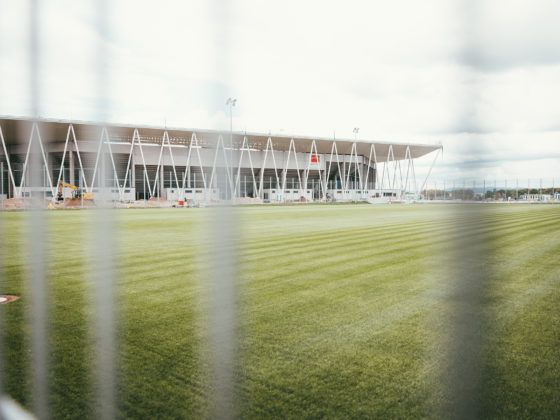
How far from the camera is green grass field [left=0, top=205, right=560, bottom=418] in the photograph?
Answer: 6.30 feet

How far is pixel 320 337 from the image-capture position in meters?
3.01

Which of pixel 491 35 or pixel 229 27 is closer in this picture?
pixel 491 35

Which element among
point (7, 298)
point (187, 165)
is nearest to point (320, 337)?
point (7, 298)

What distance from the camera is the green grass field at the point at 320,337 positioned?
1919mm

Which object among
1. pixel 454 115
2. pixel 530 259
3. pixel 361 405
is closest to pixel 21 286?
pixel 361 405

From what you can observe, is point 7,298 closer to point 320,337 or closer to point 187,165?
point 320,337

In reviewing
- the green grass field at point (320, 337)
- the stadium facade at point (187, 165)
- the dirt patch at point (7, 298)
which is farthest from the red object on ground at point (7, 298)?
the stadium facade at point (187, 165)

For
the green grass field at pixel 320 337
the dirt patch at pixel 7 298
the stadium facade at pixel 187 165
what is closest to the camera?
the green grass field at pixel 320 337

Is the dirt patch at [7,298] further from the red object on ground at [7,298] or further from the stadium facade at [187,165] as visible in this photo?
the stadium facade at [187,165]

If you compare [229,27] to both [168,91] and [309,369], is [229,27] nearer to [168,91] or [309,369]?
[168,91]

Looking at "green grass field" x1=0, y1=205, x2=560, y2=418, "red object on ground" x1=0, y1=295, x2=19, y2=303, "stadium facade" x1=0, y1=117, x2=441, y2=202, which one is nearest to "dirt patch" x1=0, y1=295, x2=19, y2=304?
"red object on ground" x1=0, y1=295, x2=19, y2=303

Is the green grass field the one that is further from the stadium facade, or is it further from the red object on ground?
the stadium facade

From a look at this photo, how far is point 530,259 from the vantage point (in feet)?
20.8

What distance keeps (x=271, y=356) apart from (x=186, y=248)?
5.51m
